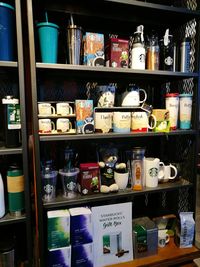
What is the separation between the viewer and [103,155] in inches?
51.3

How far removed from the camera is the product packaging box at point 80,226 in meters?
1.12

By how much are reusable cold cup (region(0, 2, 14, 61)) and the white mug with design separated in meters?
0.97

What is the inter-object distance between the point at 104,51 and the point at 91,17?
0.21 m

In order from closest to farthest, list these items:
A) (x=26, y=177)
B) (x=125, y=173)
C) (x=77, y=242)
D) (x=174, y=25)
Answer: (x=26, y=177) < (x=77, y=242) < (x=125, y=173) < (x=174, y=25)

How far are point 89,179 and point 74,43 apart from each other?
0.75 m

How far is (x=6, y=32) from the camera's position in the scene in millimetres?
967

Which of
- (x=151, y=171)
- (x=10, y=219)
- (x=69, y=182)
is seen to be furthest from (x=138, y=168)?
(x=10, y=219)

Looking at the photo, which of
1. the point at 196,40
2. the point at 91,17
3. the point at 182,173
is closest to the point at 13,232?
→ the point at 182,173

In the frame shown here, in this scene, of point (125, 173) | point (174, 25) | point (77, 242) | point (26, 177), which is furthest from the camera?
point (174, 25)

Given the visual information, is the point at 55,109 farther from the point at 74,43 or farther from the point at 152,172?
the point at 152,172

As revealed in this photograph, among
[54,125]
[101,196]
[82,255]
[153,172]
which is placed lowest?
[82,255]

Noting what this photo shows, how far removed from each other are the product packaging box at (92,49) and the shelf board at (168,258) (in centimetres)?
118

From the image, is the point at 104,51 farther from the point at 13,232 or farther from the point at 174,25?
the point at 13,232

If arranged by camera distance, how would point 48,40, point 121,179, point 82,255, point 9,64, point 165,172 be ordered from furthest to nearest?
point 165,172 → point 121,179 → point 82,255 → point 48,40 → point 9,64
